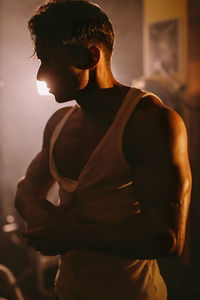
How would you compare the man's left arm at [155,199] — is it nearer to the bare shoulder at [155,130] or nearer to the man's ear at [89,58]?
the bare shoulder at [155,130]

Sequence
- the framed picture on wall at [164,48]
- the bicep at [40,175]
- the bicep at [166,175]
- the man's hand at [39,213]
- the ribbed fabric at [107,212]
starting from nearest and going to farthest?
1. the bicep at [166,175]
2. the ribbed fabric at [107,212]
3. the man's hand at [39,213]
4. the bicep at [40,175]
5. the framed picture on wall at [164,48]

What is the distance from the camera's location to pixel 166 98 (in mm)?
2336

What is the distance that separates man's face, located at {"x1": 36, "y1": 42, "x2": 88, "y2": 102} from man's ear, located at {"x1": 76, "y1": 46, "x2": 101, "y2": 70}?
0.05ft

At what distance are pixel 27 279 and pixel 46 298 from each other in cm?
54

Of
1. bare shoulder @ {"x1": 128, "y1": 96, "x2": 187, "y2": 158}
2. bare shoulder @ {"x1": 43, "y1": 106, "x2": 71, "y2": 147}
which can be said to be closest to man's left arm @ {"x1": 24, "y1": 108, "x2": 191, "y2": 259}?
bare shoulder @ {"x1": 128, "y1": 96, "x2": 187, "y2": 158}

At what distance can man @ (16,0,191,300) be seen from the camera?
836mm

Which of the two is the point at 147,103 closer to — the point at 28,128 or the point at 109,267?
the point at 109,267

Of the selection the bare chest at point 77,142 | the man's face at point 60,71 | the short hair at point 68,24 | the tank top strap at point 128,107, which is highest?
the short hair at point 68,24

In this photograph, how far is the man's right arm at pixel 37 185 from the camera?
3.52 feet

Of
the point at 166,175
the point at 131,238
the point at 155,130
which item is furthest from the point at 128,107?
the point at 131,238

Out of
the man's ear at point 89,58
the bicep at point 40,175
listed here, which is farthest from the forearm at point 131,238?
the man's ear at point 89,58

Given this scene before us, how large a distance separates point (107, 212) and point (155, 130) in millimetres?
291

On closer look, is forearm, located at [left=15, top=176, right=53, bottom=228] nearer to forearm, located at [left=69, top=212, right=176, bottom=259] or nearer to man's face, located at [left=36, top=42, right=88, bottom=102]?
forearm, located at [left=69, top=212, right=176, bottom=259]

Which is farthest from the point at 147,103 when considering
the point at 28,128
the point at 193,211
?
the point at 28,128
